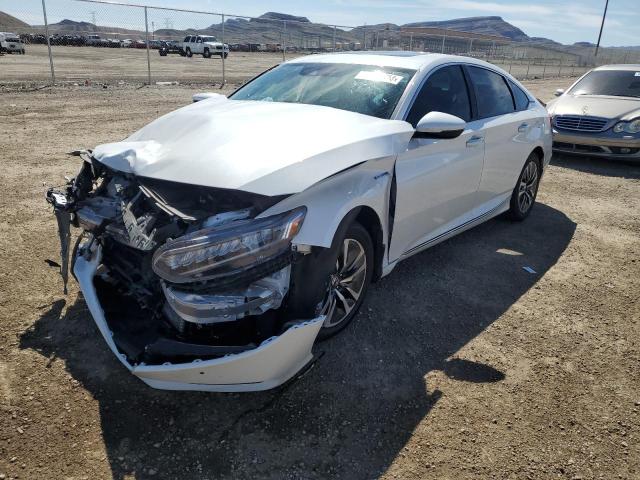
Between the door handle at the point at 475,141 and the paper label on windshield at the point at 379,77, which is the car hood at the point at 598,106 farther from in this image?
the paper label on windshield at the point at 379,77

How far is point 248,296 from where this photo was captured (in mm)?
2324

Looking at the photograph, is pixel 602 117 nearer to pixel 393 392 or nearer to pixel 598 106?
pixel 598 106

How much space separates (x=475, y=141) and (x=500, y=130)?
55 cm

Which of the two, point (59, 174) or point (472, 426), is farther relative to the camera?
point (59, 174)

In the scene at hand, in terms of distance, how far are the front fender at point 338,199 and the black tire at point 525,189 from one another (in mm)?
2685

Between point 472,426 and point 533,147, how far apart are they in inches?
145

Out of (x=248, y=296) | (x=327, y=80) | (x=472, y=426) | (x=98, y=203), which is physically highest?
(x=327, y=80)

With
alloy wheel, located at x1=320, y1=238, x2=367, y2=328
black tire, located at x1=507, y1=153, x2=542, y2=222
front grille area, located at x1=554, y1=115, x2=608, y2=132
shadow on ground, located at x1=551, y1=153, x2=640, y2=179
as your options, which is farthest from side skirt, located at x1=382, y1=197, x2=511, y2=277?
front grille area, located at x1=554, y1=115, x2=608, y2=132

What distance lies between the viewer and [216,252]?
7.45 ft

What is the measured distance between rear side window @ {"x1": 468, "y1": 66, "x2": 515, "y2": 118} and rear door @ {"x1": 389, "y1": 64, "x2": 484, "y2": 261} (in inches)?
8.2

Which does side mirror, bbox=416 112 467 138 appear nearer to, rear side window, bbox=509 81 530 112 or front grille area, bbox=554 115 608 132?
rear side window, bbox=509 81 530 112

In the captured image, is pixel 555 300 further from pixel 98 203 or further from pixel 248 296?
pixel 98 203

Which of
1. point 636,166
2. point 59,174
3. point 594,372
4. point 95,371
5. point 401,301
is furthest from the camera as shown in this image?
point 636,166

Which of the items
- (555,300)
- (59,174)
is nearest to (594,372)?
A: (555,300)
